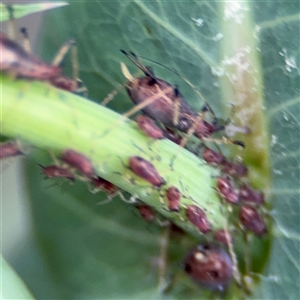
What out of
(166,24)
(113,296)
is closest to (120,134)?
(166,24)

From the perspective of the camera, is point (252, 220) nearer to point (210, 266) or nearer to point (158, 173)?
point (210, 266)

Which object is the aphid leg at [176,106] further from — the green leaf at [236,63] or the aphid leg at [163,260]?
the aphid leg at [163,260]

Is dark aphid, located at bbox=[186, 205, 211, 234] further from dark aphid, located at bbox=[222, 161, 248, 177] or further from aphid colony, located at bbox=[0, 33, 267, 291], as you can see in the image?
dark aphid, located at bbox=[222, 161, 248, 177]

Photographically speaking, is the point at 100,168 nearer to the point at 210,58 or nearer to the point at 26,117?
the point at 26,117

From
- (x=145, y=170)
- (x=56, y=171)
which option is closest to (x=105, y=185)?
(x=56, y=171)

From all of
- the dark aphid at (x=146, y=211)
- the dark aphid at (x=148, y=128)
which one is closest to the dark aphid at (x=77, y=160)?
the dark aphid at (x=148, y=128)

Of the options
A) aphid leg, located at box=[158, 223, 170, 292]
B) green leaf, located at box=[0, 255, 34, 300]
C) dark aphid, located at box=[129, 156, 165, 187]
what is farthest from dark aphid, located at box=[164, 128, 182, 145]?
Result: green leaf, located at box=[0, 255, 34, 300]
